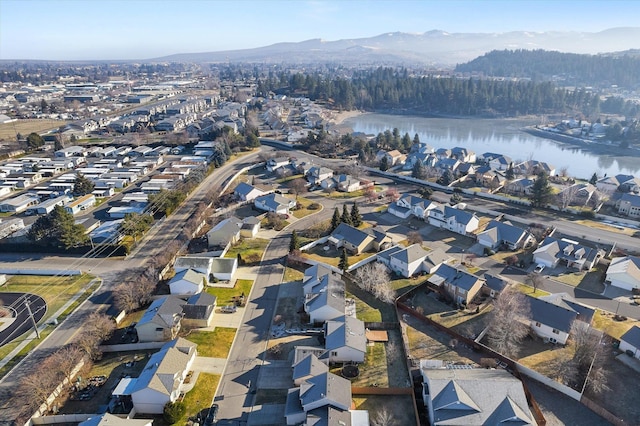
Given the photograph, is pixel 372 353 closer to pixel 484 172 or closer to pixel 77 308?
pixel 77 308

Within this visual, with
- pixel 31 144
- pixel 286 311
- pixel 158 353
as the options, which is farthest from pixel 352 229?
pixel 31 144

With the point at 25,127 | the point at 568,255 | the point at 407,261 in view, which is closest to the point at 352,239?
the point at 407,261

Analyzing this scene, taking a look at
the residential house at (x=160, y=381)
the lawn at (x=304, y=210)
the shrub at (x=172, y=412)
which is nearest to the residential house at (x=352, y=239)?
the lawn at (x=304, y=210)

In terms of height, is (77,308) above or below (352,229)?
below

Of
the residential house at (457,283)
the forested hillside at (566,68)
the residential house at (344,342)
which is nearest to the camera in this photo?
the residential house at (344,342)

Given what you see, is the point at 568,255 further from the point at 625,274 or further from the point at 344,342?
the point at 344,342

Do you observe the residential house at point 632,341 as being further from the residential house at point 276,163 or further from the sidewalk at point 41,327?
the residential house at point 276,163
